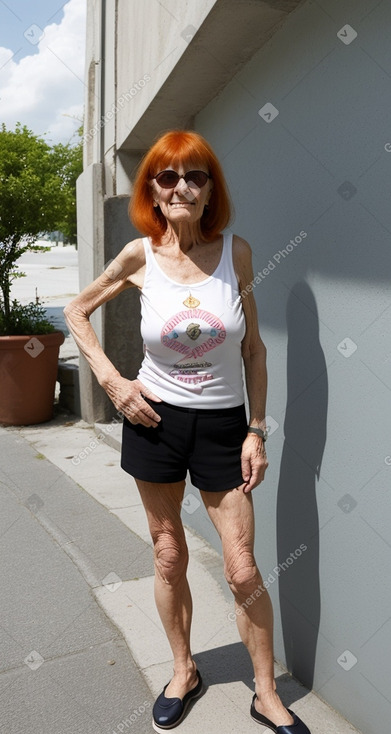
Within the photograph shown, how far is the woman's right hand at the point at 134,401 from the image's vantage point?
2.44 metres

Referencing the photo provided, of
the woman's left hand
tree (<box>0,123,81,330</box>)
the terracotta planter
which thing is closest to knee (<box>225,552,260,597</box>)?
the woman's left hand

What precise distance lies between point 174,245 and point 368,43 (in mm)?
906

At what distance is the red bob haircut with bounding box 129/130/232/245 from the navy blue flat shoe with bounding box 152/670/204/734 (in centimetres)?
172

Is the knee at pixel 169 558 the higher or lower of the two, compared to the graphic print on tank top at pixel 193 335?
lower

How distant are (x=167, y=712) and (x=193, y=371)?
1297mm

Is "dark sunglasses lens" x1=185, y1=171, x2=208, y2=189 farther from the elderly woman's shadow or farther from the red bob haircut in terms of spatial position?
the elderly woman's shadow

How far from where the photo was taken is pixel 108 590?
3.72 m

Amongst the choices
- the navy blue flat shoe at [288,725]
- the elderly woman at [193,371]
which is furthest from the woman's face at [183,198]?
the navy blue flat shoe at [288,725]

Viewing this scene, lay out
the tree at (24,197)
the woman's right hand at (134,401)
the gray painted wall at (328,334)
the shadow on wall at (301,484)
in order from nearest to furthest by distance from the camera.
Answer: the gray painted wall at (328,334) < the woman's right hand at (134,401) < the shadow on wall at (301,484) < the tree at (24,197)

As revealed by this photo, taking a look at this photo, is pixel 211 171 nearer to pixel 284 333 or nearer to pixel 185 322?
pixel 185 322

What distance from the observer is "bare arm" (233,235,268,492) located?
249 centimetres

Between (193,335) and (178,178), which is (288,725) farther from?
(178,178)

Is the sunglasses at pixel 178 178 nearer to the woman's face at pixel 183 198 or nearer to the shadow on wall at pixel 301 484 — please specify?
the woman's face at pixel 183 198

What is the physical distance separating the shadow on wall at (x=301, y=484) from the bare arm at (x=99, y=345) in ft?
2.13
